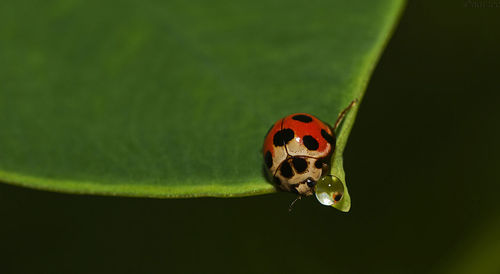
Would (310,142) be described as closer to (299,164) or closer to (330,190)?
(299,164)

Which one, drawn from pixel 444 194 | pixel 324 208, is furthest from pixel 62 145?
pixel 444 194

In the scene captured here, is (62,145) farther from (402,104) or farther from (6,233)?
(402,104)

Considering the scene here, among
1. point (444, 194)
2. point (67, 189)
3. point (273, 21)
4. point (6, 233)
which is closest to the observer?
point (67, 189)

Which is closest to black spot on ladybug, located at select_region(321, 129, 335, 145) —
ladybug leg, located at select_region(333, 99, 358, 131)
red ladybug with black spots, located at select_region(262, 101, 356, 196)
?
red ladybug with black spots, located at select_region(262, 101, 356, 196)

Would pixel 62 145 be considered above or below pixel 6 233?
above

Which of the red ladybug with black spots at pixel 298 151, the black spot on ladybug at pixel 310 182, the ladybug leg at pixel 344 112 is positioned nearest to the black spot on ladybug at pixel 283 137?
the red ladybug with black spots at pixel 298 151

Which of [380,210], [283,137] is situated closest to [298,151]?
[283,137]

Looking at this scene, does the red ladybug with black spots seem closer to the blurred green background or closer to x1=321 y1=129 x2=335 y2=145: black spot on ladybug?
x1=321 y1=129 x2=335 y2=145: black spot on ladybug
